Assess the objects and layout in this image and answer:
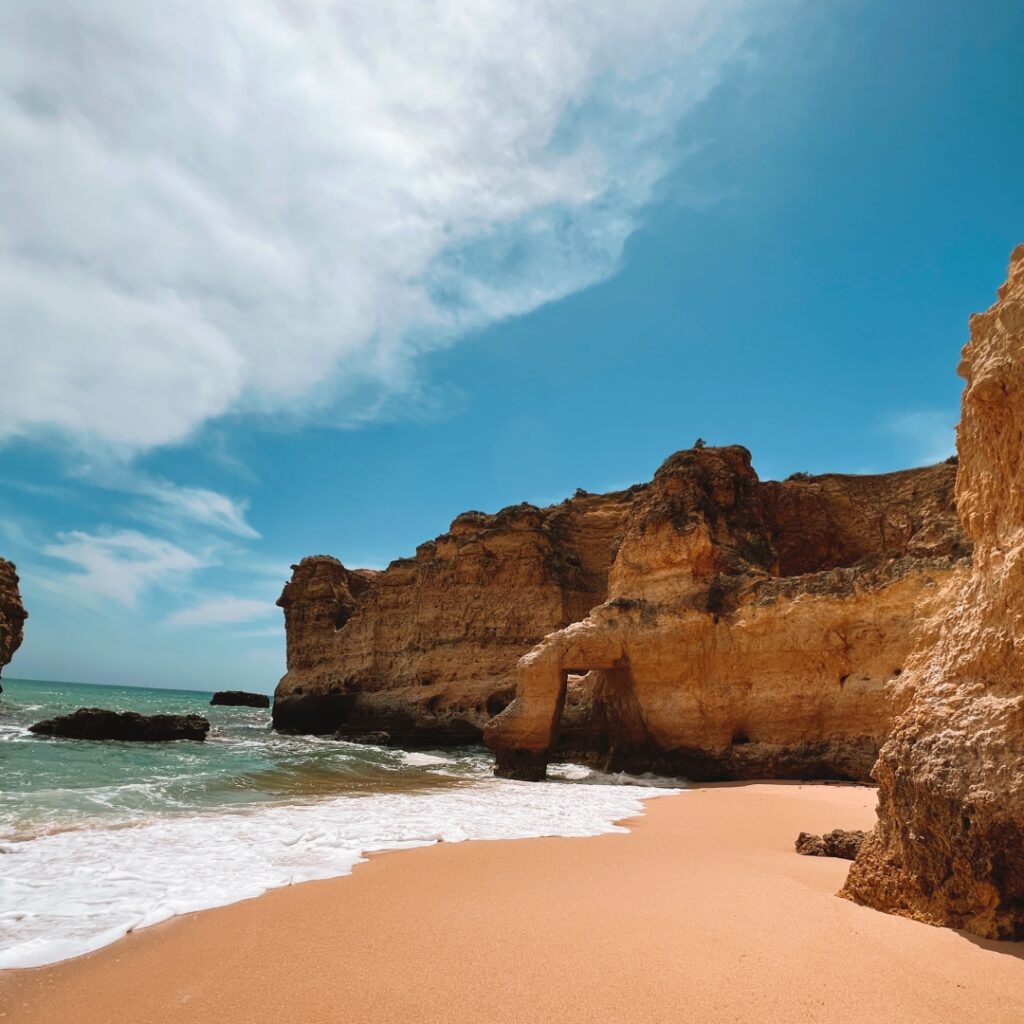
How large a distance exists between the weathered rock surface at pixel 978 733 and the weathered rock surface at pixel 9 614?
45205 mm

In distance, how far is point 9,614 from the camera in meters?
38.2

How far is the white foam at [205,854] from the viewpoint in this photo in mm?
4168

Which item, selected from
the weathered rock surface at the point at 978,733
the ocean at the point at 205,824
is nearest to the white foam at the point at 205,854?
the ocean at the point at 205,824

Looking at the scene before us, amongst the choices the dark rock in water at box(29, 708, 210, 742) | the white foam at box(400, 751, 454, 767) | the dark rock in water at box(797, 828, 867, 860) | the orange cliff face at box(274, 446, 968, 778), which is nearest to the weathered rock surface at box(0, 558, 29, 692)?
the dark rock in water at box(29, 708, 210, 742)

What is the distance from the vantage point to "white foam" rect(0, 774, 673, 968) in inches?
164

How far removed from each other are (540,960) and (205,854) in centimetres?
431

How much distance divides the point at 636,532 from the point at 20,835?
14.5 m

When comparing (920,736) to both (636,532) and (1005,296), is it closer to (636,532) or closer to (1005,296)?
(1005,296)

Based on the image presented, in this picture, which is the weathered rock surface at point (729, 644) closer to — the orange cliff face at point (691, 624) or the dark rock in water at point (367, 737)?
the orange cliff face at point (691, 624)

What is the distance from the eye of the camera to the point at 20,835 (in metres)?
6.87

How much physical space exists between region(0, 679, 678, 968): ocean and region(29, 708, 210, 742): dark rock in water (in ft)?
28.5

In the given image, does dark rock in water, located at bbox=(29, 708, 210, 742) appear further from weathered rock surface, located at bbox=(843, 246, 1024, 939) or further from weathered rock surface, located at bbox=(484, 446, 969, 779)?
weathered rock surface, located at bbox=(843, 246, 1024, 939)

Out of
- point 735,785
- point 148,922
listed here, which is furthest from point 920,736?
point 735,785

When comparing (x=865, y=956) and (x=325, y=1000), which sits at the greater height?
(x=865, y=956)
